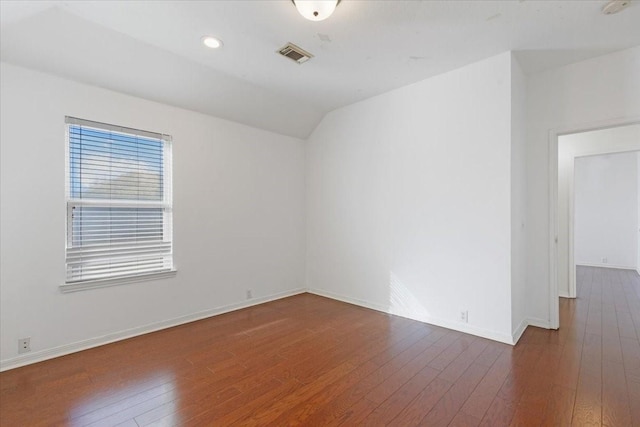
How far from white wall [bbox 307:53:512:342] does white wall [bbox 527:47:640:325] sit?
75cm

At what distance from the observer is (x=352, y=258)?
431 centimetres

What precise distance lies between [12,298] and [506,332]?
4.47 m

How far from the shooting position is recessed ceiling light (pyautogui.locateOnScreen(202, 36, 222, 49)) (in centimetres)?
257

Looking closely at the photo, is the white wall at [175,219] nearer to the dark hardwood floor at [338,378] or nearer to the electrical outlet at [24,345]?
the electrical outlet at [24,345]

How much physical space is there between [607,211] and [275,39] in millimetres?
8253

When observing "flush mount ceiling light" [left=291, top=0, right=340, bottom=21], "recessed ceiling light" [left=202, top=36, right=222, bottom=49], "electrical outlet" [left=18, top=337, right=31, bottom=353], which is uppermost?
"recessed ceiling light" [left=202, top=36, right=222, bottom=49]

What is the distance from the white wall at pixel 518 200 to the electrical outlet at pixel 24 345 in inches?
173

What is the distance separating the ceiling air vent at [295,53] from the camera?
107 inches

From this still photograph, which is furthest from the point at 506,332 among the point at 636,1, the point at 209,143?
the point at 209,143

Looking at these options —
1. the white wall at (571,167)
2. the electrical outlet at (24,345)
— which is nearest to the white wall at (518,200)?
the white wall at (571,167)

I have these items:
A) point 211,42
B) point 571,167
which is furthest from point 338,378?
point 571,167

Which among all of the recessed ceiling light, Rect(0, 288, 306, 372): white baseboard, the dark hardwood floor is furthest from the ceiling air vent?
Rect(0, 288, 306, 372): white baseboard

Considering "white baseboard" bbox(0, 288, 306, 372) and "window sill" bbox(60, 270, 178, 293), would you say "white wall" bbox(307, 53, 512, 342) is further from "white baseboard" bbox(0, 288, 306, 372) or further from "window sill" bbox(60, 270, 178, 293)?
"window sill" bbox(60, 270, 178, 293)

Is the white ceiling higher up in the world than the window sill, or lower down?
higher up
